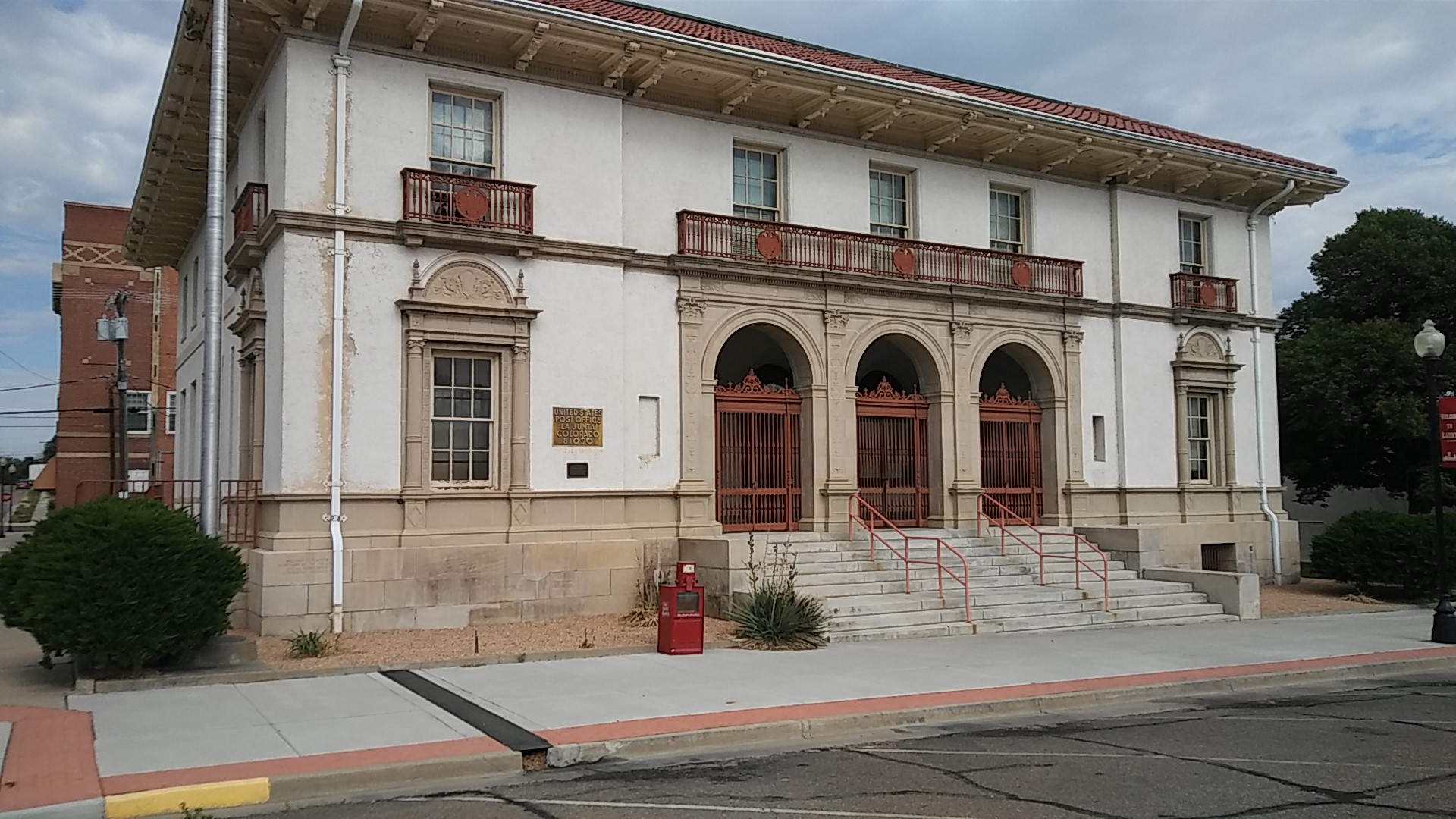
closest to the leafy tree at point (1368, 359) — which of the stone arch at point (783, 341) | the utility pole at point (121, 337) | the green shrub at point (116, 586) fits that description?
the stone arch at point (783, 341)

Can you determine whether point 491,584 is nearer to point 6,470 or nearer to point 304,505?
point 304,505

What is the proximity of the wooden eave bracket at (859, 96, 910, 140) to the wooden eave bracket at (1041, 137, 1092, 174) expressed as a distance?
378 cm

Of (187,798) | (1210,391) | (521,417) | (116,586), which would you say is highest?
(1210,391)

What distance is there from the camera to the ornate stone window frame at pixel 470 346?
16531mm

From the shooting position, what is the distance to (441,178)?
16.8m

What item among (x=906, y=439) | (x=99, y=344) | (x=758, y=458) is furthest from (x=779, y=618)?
(x=99, y=344)

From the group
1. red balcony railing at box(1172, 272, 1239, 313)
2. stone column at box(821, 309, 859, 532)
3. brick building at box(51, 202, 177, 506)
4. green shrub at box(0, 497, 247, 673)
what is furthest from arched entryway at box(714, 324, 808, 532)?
brick building at box(51, 202, 177, 506)

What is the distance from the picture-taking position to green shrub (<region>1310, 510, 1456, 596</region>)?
21.8m

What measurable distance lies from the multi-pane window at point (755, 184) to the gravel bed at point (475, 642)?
7.18 m

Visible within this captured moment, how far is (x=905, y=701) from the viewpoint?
1138cm

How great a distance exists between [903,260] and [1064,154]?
4312 mm

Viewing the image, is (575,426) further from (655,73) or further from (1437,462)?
(1437,462)

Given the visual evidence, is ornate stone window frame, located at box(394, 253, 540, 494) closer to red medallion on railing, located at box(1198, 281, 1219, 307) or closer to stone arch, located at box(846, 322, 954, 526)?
stone arch, located at box(846, 322, 954, 526)

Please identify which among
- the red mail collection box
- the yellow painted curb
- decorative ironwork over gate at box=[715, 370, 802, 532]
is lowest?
the yellow painted curb
